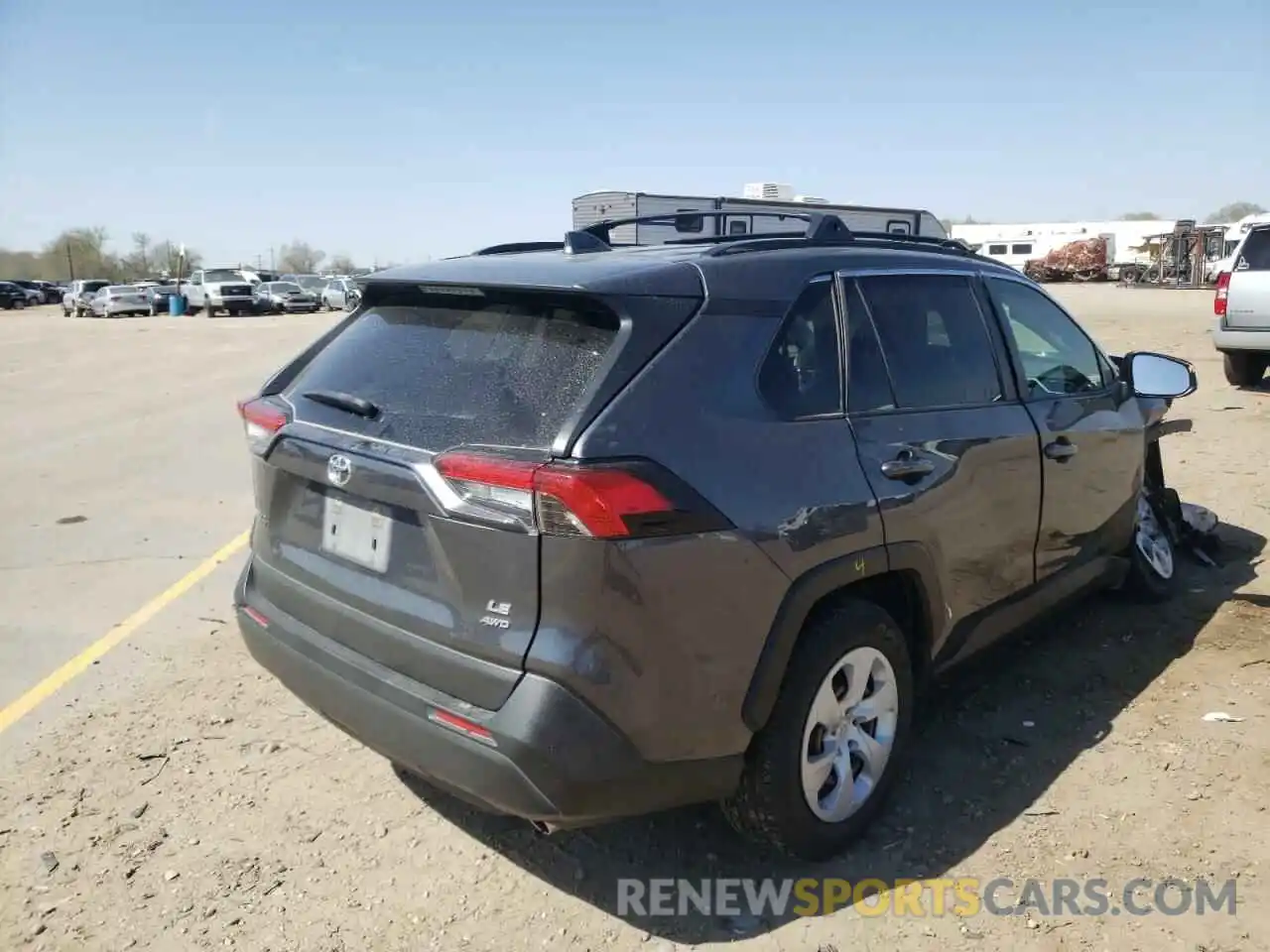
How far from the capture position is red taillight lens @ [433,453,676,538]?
7.52 ft

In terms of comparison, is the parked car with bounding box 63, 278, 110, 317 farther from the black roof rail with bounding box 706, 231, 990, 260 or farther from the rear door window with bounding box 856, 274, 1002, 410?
the rear door window with bounding box 856, 274, 1002, 410

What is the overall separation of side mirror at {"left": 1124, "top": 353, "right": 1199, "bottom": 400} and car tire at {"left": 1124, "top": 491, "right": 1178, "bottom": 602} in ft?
1.85

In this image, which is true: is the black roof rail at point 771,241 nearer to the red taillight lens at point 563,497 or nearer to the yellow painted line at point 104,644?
the red taillight lens at point 563,497

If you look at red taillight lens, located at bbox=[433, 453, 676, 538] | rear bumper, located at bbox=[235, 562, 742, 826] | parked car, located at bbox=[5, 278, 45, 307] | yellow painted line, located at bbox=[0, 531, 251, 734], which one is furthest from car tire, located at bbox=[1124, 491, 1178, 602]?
parked car, located at bbox=[5, 278, 45, 307]

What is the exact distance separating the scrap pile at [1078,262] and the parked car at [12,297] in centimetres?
5906

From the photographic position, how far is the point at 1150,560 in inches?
201

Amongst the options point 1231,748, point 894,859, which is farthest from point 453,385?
point 1231,748

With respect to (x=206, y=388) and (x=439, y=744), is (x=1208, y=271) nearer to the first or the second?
(x=206, y=388)

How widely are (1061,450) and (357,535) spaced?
278cm

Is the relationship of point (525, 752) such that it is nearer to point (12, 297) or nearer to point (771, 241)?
point (771, 241)

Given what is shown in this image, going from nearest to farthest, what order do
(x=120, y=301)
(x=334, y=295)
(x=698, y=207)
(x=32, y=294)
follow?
(x=698, y=207)
(x=120, y=301)
(x=334, y=295)
(x=32, y=294)

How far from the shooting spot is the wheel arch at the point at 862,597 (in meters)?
2.63

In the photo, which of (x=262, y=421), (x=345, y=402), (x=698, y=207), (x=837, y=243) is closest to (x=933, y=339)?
(x=837, y=243)

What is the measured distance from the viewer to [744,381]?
2.67 metres
